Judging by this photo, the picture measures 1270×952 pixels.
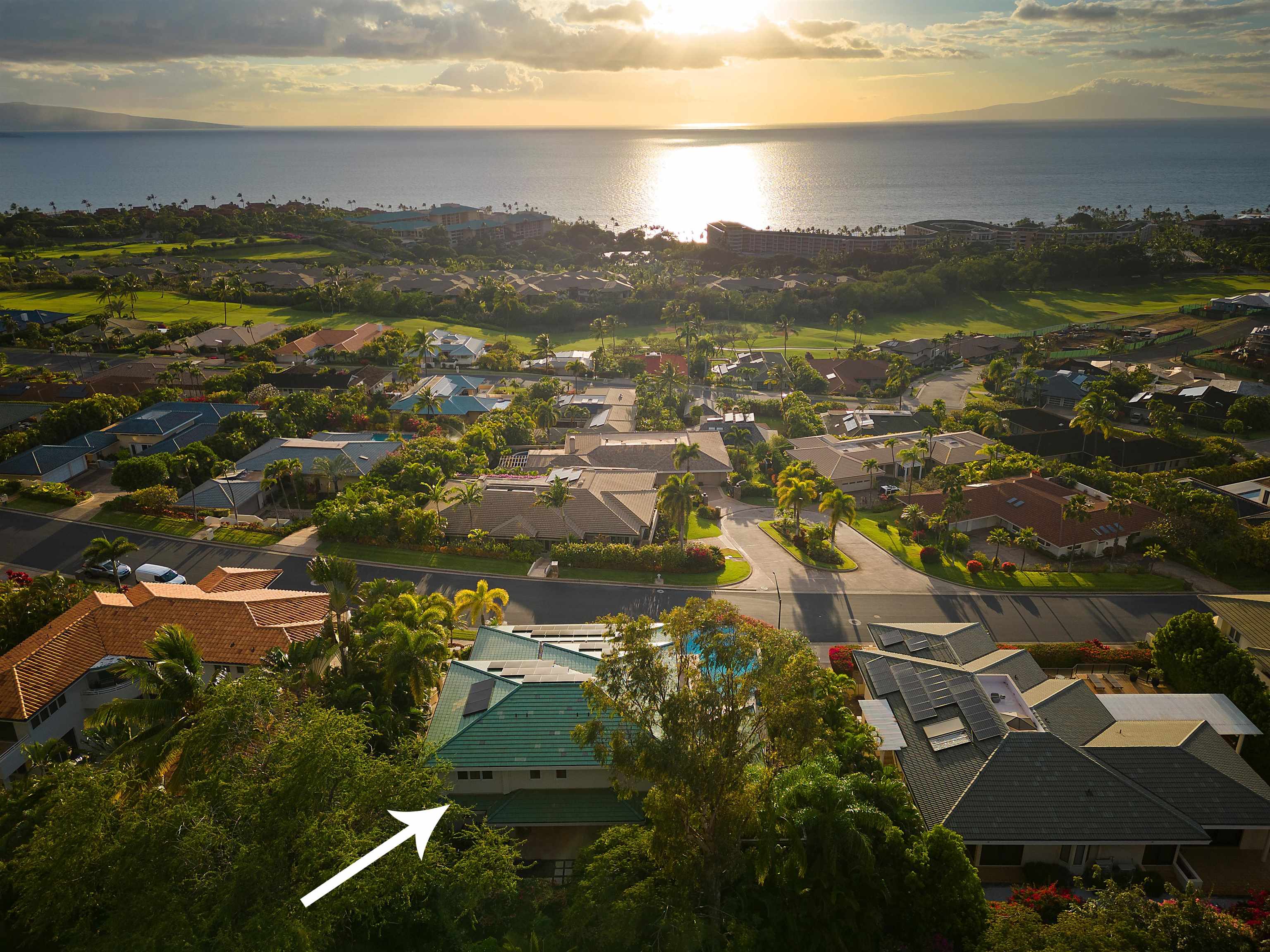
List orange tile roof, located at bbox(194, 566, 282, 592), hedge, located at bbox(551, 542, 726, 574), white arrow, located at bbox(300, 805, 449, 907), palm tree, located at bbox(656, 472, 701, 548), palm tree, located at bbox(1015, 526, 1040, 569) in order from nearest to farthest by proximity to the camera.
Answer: white arrow, located at bbox(300, 805, 449, 907), orange tile roof, located at bbox(194, 566, 282, 592), hedge, located at bbox(551, 542, 726, 574), palm tree, located at bbox(656, 472, 701, 548), palm tree, located at bbox(1015, 526, 1040, 569)

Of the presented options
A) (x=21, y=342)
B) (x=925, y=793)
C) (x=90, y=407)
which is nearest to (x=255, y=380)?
(x=90, y=407)

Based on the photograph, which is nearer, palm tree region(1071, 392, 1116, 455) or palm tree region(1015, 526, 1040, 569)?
palm tree region(1015, 526, 1040, 569)

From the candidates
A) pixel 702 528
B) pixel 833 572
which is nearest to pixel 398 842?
pixel 833 572

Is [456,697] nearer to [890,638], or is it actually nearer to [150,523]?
[890,638]

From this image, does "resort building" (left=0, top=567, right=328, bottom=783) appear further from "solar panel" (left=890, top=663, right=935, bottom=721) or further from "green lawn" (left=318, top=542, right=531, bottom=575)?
"solar panel" (left=890, top=663, right=935, bottom=721)

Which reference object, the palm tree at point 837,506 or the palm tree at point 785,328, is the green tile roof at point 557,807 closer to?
the palm tree at point 837,506

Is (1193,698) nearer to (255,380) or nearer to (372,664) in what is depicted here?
(372,664)

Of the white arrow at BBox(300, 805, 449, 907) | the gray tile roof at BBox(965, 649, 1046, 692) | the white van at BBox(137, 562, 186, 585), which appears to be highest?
the white arrow at BBox(300, 805, 449, 907)

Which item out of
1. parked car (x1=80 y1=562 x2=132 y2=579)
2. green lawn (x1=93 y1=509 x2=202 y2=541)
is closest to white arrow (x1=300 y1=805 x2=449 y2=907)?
parked car (x1=80 y1=562 x2=132 y2=579)
